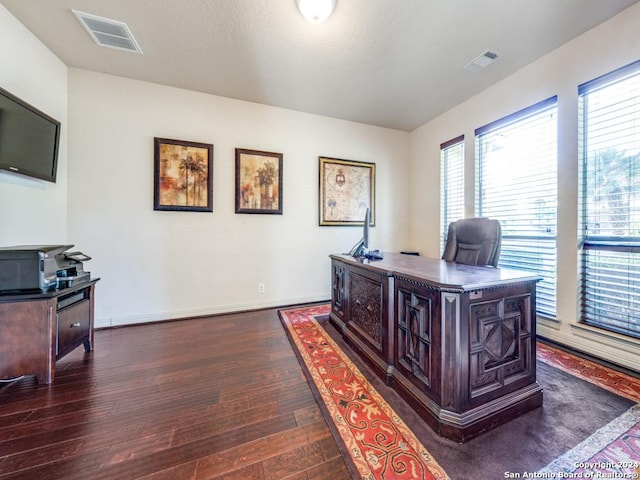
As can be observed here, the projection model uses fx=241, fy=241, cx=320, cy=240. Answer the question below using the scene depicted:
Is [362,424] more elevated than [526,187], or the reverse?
[526,187]

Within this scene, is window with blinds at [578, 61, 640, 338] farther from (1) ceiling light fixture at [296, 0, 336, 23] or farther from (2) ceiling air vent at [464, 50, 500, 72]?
(1) ceiling light fixture at [296, 0, 336, 23]

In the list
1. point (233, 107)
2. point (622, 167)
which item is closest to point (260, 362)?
point (233, 107)

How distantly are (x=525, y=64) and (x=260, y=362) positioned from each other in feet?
13.0

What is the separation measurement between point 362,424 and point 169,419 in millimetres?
1114

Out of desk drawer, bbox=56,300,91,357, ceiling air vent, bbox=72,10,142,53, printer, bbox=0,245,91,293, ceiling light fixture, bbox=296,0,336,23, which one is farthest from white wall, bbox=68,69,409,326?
ceiling light fixture, bbox=296,0,336,23

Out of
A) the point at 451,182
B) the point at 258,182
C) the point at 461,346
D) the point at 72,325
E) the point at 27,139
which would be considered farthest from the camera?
the point at 451,182

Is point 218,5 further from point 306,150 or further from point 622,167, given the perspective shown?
point 622,167

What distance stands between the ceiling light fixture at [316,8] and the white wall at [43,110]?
235 centimetres

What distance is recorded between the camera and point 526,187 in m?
2.63

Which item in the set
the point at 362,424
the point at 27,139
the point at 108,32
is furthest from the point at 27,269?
the point at 362,424

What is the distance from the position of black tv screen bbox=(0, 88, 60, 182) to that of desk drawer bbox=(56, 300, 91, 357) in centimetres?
119

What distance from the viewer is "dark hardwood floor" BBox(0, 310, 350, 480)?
1.11 m

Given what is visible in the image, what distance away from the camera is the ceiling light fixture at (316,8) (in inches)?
69.2

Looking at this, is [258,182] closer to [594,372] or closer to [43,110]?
[43,110]
